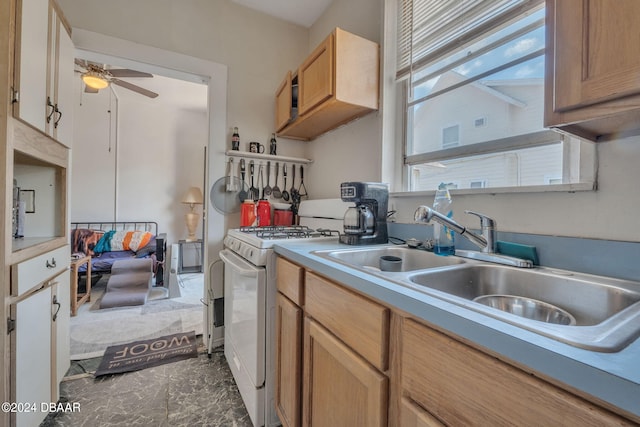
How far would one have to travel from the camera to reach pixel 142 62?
190 cm

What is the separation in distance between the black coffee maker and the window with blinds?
30 cm

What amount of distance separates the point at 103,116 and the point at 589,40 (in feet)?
16.8

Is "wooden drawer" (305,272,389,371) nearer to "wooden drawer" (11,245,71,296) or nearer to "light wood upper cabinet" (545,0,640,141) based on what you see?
"light wood upper cabinet" (545,0,640,141)

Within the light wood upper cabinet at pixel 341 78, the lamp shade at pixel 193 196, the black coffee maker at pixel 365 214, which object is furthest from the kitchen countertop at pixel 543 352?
the lamp shade at pixel 193 196

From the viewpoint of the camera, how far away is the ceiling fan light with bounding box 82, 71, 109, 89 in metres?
2.62

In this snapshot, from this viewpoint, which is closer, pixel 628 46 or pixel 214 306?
pixel 628 46

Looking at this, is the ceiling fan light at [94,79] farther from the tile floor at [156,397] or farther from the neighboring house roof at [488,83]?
the neighboring house roof at [488,83]

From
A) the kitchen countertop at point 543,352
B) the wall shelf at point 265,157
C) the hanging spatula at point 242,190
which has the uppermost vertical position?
the wall shelf at point 265,157

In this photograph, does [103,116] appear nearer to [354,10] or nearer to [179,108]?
[179,108]

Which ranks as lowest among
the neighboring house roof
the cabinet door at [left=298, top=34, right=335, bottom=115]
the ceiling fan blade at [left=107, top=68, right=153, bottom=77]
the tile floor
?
the tile floor

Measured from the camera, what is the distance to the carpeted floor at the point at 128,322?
6.84 feet

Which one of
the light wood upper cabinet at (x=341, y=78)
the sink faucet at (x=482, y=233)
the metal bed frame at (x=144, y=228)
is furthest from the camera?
the metal bed frame at (x=144, y=228)

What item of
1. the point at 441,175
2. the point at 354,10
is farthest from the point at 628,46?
the point at 354,10

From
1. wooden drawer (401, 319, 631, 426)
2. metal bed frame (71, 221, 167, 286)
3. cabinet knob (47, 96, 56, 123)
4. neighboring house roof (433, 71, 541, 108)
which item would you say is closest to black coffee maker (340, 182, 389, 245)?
neighboring house roof (433, 71, 541, 108)
